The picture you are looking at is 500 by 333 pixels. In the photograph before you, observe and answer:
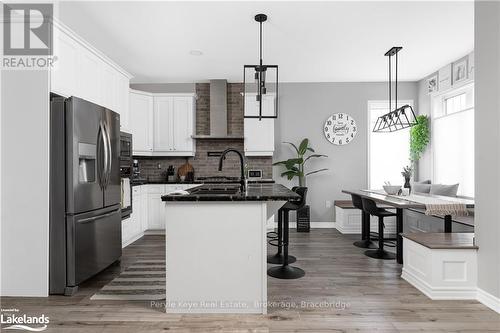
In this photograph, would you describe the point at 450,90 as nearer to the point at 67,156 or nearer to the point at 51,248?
the point at 67,156

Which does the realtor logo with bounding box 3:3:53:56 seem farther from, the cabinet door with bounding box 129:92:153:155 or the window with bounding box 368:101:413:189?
the window with bounding box 368:101:413:189

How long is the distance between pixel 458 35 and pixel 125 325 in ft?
15.7

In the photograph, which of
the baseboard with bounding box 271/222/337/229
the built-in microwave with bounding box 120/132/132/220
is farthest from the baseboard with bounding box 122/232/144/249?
the baseboard with bounding box 271/222/337/229

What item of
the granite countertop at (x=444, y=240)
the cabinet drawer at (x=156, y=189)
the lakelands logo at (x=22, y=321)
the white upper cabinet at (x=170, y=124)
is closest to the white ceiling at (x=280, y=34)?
the white upper cabinet at (x=170, y=124)

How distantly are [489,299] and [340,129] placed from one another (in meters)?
3.81

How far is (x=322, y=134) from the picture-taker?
19.1ft

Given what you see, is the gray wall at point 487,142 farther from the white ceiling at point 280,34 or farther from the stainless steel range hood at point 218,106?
the stainless steel range hood at point 218,106

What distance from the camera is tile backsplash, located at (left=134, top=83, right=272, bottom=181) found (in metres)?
5.81

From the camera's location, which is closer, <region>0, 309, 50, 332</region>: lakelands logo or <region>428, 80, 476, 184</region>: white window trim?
<region>0, 309, 50, 332</region>: lakelands logo

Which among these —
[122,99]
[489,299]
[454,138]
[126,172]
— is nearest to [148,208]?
[126,172]

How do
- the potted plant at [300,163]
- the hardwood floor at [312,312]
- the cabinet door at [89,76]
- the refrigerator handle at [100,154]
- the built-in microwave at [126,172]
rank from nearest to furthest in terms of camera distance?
the hardwood floor at [312,312]
the refrigerator handle at [100,154]
the cabinet door at [89,76]
the built-in microwave at [126,172]
the potted plant at [300,163]

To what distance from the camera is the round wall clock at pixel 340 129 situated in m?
5.81

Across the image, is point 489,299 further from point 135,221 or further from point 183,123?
point 183,123

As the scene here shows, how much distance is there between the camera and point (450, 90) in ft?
16.0
